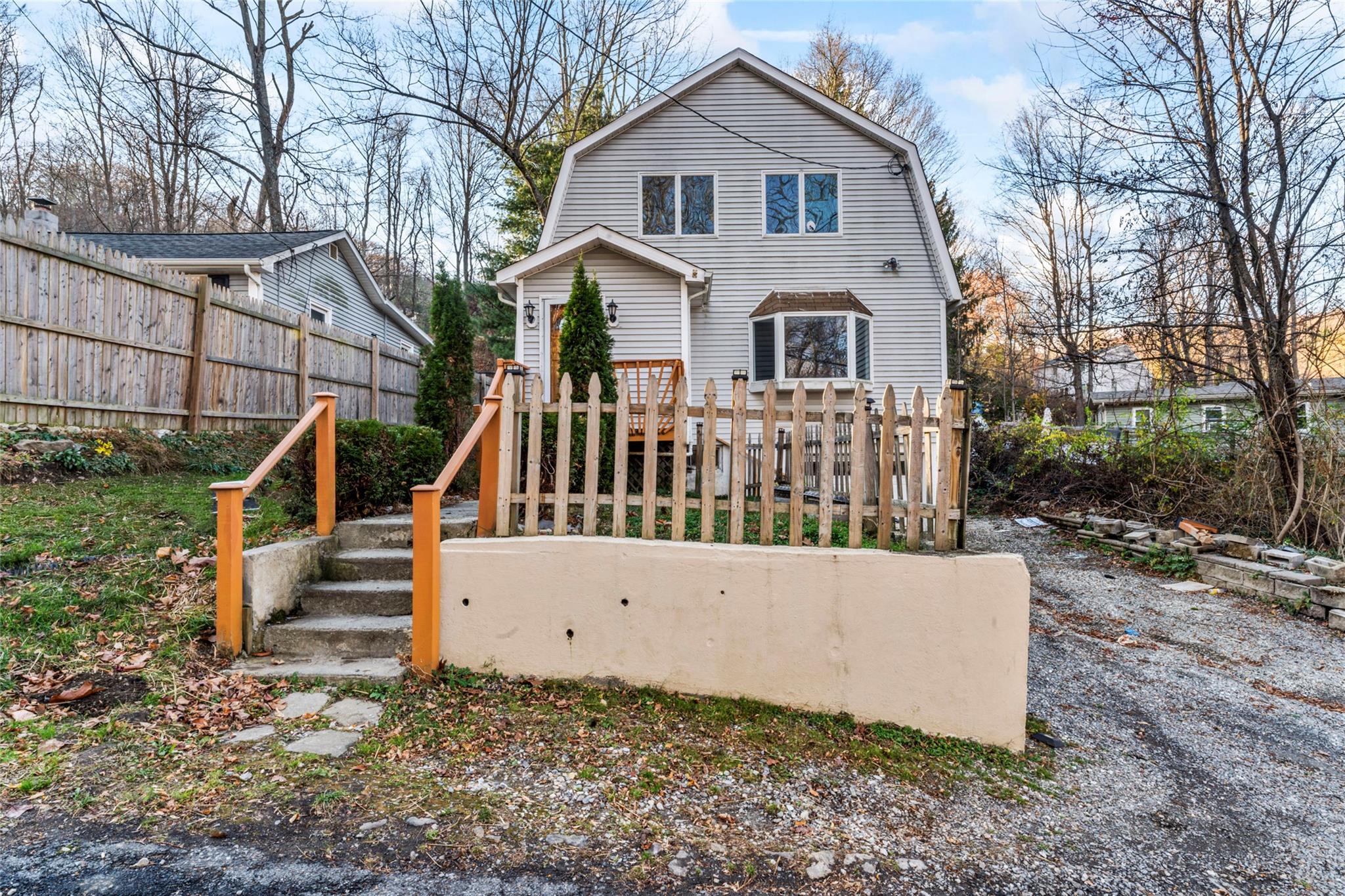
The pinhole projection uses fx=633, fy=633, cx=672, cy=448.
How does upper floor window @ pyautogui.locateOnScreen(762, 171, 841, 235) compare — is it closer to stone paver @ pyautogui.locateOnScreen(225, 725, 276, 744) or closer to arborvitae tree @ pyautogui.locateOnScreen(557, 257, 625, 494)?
arborvitae tree @ pyautogui.locateOnScreen(557, 257, 625, 494)

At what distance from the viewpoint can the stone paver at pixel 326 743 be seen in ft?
9.16

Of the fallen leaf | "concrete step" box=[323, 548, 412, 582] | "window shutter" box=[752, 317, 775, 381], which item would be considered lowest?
the fallen leaf

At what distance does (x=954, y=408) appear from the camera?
3.54 meters

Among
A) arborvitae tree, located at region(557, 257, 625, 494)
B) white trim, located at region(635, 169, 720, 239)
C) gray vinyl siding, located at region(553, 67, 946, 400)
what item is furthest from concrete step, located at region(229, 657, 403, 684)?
white trim, located at region(635, 169, 720, 239)

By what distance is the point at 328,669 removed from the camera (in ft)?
11.5

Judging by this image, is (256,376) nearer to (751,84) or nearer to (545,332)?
(545,332)

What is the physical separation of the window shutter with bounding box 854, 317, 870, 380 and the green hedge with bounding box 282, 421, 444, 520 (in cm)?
803

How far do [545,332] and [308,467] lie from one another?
5.99 metres

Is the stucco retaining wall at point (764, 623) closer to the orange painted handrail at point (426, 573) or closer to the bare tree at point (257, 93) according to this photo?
the orange painted handrail at point (426, 573)

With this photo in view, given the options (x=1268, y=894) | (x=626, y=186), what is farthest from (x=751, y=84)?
(x=1268, y=894)

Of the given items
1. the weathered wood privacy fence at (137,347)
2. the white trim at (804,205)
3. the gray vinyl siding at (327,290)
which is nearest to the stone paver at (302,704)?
the weathered wood privacy fence at (137,347)

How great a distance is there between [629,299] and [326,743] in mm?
8462

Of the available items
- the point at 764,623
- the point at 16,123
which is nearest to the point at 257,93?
the point at 16,123

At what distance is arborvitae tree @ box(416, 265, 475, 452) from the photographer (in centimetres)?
1066
